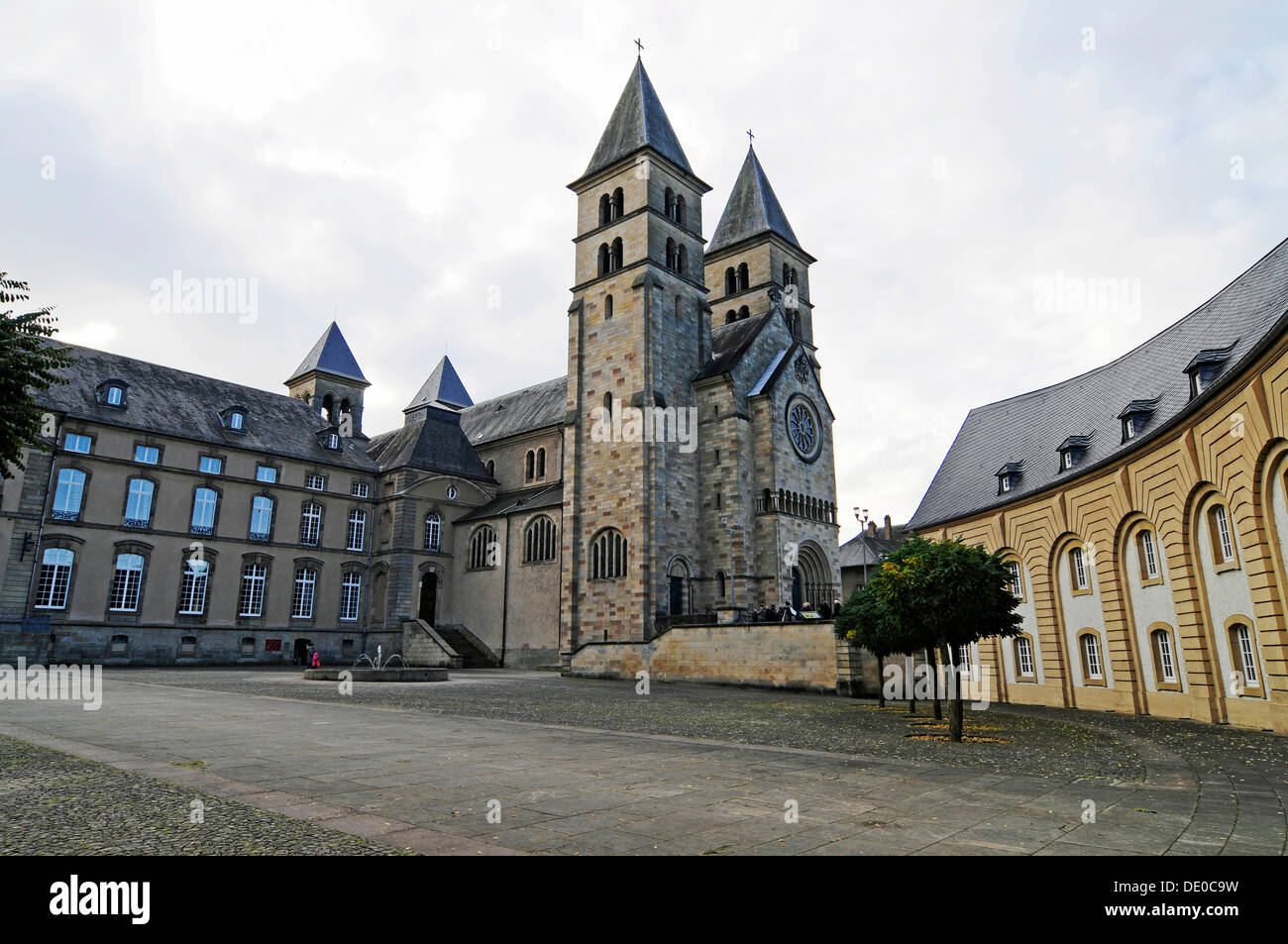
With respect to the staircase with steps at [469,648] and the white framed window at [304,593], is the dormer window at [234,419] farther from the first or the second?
the staircase with steps at [469,648]

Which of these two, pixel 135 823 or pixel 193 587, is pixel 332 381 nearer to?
pixel 193 587

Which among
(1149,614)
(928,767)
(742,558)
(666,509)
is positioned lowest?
(928,767)

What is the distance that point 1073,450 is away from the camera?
78.4 ft

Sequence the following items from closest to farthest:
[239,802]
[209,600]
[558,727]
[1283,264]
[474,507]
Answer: [239,802], [558,727], [1283,264], [209,600], [474,507]

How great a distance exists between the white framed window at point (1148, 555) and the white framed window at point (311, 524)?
142ft

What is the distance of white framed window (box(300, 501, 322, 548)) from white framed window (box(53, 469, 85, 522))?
11369mm

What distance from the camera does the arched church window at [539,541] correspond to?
1657 inches

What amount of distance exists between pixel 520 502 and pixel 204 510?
58.4ft

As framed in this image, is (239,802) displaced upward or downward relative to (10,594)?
downward

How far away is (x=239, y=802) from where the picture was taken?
21.5 ft
